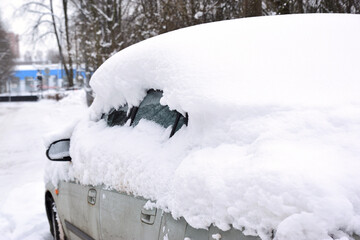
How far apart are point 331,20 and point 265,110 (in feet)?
3.34

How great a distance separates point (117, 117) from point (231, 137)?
126 centimetres

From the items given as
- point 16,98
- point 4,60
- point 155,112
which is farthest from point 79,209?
point 4,60

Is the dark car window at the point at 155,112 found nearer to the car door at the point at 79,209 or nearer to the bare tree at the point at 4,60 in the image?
the car door at the point at 79,209

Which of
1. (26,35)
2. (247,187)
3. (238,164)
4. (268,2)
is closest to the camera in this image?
(247,187)

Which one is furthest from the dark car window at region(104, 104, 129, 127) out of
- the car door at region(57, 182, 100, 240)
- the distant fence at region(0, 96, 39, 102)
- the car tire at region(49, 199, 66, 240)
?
the distant fence at region(0, 96, 39, 102)

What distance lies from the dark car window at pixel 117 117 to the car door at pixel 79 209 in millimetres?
495

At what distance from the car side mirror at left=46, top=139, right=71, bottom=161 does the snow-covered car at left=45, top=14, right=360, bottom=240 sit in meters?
0.32

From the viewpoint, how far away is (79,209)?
107 inches

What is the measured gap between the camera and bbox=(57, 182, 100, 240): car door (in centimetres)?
243

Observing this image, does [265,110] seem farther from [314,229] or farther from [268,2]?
[268,2]

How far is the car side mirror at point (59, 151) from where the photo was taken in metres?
2.90

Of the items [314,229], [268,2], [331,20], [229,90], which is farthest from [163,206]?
[268,2]

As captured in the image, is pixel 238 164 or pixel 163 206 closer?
pixel 238 164

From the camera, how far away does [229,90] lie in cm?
170
